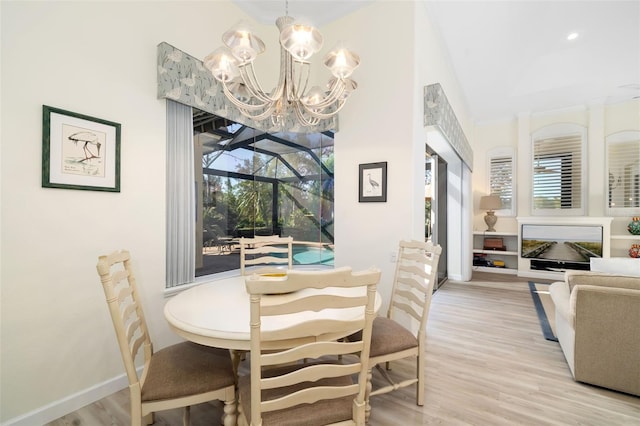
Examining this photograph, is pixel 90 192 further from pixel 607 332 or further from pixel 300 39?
pixel 607 332

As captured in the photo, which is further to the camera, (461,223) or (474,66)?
(461,223)

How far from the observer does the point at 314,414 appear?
3.84 feet

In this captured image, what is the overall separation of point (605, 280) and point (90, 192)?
3908 mm

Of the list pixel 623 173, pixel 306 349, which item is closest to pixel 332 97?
pixel 306 349

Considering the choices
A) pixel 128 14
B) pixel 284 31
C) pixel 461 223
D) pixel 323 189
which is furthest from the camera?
pixel 461 223

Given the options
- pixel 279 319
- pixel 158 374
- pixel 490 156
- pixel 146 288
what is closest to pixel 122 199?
pixel 146 288

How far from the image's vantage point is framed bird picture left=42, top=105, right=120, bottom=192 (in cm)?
175

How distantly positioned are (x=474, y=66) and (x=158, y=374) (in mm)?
5143

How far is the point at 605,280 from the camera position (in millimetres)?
2150

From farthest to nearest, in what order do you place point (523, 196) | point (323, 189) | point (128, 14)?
1. point (523, 196)
2. point (323, 189)
3. point (128, 14)

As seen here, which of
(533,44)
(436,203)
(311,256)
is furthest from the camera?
(436,203)

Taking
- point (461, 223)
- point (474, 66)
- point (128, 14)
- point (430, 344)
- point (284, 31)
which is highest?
point (474, 66)

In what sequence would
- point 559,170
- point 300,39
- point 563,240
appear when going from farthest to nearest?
point 559,170, point 563,240, point 300,39

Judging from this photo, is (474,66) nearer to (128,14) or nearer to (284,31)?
(284,31)
